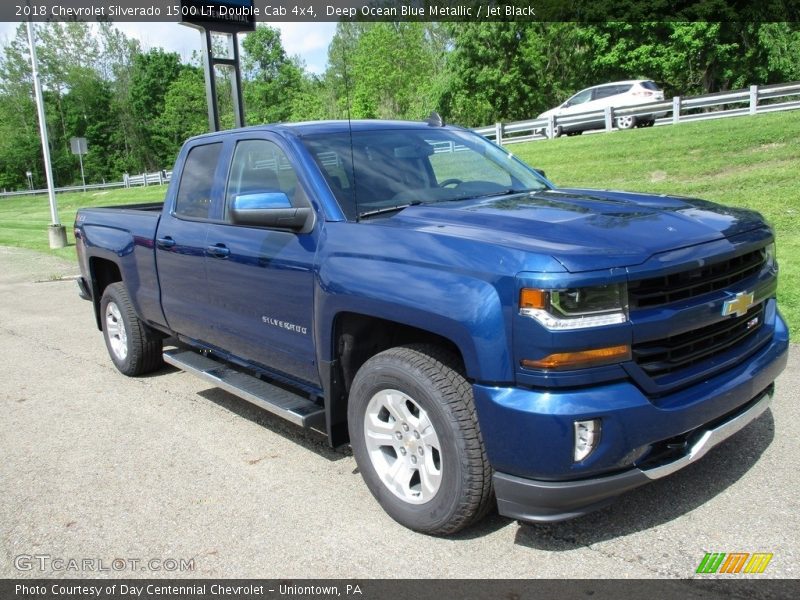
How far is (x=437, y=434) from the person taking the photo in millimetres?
3115

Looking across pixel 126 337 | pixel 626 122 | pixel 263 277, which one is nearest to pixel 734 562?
pixel 263 277

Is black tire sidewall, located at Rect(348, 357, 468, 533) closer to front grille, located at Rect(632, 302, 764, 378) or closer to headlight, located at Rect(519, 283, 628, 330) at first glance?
headlight, located at Rect(519, 283, 628, 330)

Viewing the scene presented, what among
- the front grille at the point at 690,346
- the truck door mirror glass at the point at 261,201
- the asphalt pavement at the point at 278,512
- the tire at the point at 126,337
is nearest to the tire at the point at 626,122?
the asphalt pavement at the point at 278,512

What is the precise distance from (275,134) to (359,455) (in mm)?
1960

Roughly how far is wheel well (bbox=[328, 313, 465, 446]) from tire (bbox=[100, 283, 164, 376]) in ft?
9.17

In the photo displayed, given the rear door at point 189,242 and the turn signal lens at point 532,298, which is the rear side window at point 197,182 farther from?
the turn signal lens at point 532,298

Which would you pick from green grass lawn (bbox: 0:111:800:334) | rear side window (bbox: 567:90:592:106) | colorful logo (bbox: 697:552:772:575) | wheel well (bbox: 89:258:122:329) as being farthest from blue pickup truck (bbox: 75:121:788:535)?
rear side window (bbox: 567:90:592:106)

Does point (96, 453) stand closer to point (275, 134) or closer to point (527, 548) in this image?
point (275, 134)

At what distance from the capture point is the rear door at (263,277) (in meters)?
3.85

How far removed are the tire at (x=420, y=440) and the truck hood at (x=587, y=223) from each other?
0.63 m

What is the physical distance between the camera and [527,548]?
3.19m

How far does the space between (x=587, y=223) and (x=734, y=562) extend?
5.08 feet

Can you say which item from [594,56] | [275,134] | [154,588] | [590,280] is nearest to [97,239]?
[275,134]

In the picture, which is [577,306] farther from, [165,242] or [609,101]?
[609,101]
